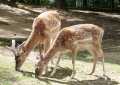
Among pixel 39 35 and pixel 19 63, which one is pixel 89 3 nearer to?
pixel 39 35

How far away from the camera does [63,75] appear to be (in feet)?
30.0

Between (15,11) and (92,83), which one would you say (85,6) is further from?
(92,83)

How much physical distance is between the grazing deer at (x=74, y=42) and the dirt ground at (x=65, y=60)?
402 mm

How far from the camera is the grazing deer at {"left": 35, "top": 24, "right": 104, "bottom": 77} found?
8578 millimetres

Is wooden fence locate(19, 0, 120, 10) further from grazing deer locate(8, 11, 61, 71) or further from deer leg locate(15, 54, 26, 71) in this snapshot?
deer leg locate(15, 54, 26, 71)

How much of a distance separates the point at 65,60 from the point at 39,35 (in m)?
1.59

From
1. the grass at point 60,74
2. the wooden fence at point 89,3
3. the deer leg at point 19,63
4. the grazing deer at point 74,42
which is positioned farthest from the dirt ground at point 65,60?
the wooden fence at point 89,3

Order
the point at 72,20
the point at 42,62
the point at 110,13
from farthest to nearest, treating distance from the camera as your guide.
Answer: the point at 110,13 < the point at 72,20 < the point at 42,62

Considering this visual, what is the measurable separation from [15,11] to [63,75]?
1391 cm

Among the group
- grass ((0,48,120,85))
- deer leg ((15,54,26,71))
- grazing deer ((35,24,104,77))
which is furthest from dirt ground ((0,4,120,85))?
grazing deer ((35,24,104,77))

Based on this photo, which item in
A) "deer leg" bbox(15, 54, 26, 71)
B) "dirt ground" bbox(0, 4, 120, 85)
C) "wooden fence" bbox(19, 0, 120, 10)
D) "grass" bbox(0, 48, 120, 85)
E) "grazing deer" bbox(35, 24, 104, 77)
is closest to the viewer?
"grass" bbox(0, 48, 120, 85)

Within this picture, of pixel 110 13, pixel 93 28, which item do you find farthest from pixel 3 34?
pixel 110 13

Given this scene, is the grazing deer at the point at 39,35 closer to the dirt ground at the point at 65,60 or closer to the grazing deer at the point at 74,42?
the dirt ground at the point at 65,60

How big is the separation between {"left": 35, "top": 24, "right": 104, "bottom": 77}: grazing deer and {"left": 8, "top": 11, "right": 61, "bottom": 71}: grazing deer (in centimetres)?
64
